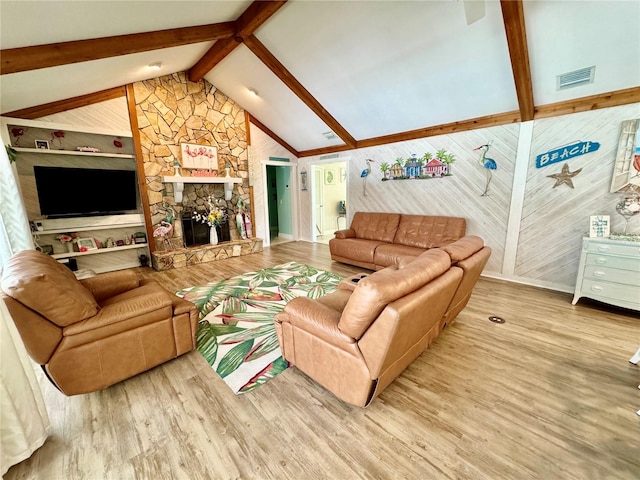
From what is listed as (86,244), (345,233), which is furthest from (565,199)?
(86,244)

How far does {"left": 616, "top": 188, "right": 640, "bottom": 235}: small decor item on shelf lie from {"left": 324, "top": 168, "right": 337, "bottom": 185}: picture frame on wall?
5.50 m

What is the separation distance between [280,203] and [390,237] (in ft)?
13.3

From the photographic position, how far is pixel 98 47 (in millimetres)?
2594

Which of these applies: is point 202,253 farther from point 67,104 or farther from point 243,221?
point 67,104

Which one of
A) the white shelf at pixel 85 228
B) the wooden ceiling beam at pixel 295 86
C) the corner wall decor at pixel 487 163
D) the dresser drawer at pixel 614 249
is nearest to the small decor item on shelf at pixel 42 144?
the white shelf at pixel 85 228

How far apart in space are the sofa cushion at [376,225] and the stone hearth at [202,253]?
2.30m

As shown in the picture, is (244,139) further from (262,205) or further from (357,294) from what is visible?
(357,294)

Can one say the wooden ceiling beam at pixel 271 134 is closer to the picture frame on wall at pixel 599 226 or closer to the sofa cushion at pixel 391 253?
the sofa cushion at pixel 391 253

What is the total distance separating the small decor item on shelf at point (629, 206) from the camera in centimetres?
288

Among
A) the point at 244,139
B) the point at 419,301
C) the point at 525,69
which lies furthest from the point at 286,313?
the point at 244,139

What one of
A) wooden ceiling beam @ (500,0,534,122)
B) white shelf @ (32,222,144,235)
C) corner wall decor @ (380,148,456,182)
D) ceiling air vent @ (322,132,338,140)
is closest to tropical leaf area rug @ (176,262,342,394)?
white shelf @ (32,222,144,235)

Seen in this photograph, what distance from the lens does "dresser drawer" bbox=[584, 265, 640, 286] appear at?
8.66 ft

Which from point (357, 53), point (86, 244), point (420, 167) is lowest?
point (86, 244)

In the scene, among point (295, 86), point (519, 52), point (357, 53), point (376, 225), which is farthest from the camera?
point (376, 225)
